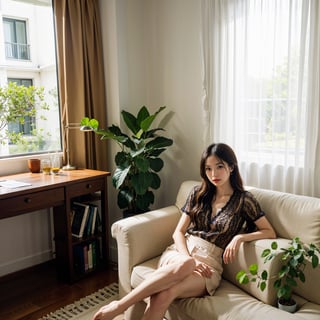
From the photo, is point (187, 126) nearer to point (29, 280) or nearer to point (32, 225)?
point (32, 225)

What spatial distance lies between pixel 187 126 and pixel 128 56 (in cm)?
81

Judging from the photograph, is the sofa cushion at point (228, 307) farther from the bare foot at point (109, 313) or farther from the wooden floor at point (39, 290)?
the wooden floor at point (39, 290)

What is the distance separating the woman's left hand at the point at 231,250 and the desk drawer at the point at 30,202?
1252 millimetres

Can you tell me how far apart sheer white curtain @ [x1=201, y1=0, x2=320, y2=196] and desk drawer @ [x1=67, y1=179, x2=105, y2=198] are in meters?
0.92

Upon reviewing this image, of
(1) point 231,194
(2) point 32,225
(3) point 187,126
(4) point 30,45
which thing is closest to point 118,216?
(2) point 32,225

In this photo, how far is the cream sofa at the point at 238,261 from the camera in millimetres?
1696

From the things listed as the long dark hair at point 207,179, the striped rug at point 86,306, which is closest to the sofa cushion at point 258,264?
the long dark hair at point 207,179

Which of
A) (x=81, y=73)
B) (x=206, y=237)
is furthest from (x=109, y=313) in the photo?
(x=81, y=73)

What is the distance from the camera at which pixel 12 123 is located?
2869mm

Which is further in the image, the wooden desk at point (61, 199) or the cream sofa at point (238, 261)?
the wooden desk at point (61, 199)

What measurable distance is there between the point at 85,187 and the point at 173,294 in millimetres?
1209

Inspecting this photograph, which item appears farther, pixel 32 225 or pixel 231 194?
pixel 32 225

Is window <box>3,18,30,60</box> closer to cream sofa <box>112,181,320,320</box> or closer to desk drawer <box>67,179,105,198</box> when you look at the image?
desk drawer <box>67,179,105,198</box>

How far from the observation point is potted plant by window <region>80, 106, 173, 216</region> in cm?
265
